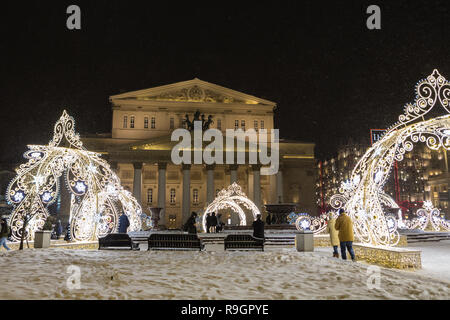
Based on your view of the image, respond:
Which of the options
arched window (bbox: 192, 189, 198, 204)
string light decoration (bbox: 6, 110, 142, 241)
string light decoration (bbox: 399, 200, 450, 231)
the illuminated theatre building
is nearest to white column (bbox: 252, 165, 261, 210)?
the illuminated theatre building

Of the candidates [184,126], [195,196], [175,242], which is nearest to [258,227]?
[175,242]

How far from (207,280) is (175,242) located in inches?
Answer: 221

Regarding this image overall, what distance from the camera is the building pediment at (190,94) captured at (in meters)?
43.4

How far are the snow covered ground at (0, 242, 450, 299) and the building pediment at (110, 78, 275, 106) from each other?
119 ft

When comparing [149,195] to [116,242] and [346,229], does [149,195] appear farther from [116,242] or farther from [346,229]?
[346,229]

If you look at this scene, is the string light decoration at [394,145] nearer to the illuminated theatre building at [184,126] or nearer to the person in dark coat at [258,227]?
the person in dark coat at [258,227]

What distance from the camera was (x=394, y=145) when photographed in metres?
9.97

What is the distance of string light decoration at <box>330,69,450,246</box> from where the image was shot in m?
9.43

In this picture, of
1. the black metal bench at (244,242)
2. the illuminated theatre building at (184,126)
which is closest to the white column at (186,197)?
the illuminated theatre building at (184,126)

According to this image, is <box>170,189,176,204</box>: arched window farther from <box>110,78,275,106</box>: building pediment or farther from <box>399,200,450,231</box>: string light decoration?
<box>399,200,450,231</box>: string light decoration

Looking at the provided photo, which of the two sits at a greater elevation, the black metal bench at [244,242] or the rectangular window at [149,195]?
the rectangular window at [149,195]

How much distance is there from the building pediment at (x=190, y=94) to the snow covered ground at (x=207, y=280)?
36170 mm
